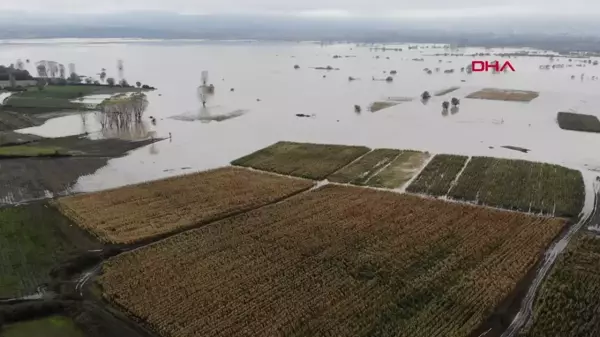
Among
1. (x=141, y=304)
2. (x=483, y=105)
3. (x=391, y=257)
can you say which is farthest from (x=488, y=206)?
(x=483, y=105)

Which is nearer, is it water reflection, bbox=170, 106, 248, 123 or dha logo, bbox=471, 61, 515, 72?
water reflection, bbox=170, 106, 248, 123

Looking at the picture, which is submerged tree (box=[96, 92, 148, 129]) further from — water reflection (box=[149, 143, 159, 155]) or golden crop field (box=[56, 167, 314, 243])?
golden crop field (box=[56, 167, 314, 243])

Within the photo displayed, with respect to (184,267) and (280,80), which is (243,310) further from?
(280,80)

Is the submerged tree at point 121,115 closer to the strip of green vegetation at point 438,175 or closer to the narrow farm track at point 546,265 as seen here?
the strip of green vegetation at point 438,175

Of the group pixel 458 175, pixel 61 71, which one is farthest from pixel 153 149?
pixel 61 71

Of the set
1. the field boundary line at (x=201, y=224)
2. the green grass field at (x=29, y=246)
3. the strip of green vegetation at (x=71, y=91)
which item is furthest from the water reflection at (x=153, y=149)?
the strip of green vegetation at (x=71, y=91)

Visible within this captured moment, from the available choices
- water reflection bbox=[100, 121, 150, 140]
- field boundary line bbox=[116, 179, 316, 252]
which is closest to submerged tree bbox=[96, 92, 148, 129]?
water reflection bbox=[100, 121, 150, 140]
